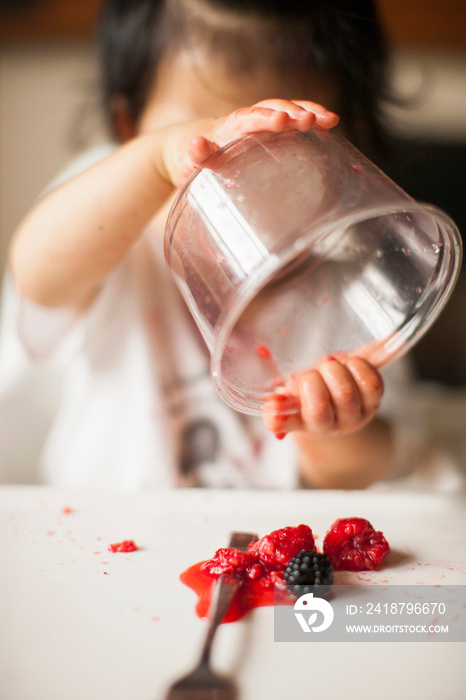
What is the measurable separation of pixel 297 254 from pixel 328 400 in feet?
0.41

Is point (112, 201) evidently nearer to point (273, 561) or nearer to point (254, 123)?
point (254, 123)

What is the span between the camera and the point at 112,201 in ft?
1.81

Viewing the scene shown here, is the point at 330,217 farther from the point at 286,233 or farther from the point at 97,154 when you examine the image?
the point at 97,154

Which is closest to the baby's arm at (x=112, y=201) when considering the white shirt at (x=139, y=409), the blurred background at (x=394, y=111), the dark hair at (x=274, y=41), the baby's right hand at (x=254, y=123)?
the baby's right hand at (x=254, y=123)

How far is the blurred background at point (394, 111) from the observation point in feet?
4.62

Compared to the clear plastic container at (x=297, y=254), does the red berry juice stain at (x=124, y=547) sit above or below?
below

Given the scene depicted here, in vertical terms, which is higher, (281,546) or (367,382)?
(367,382)

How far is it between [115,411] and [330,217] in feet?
2.04

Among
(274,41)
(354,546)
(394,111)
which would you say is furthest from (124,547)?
(394,111)

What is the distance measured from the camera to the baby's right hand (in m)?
0.37

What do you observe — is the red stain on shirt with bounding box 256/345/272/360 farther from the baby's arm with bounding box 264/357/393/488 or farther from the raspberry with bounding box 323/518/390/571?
the raspberry with bounding box 323/518/390/571

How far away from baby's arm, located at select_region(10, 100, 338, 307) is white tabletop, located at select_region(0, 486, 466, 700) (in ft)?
0.79

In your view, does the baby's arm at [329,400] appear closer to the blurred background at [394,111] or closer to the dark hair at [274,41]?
the dark hair at [274,41]

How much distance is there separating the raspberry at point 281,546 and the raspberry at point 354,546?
0.7 inches
